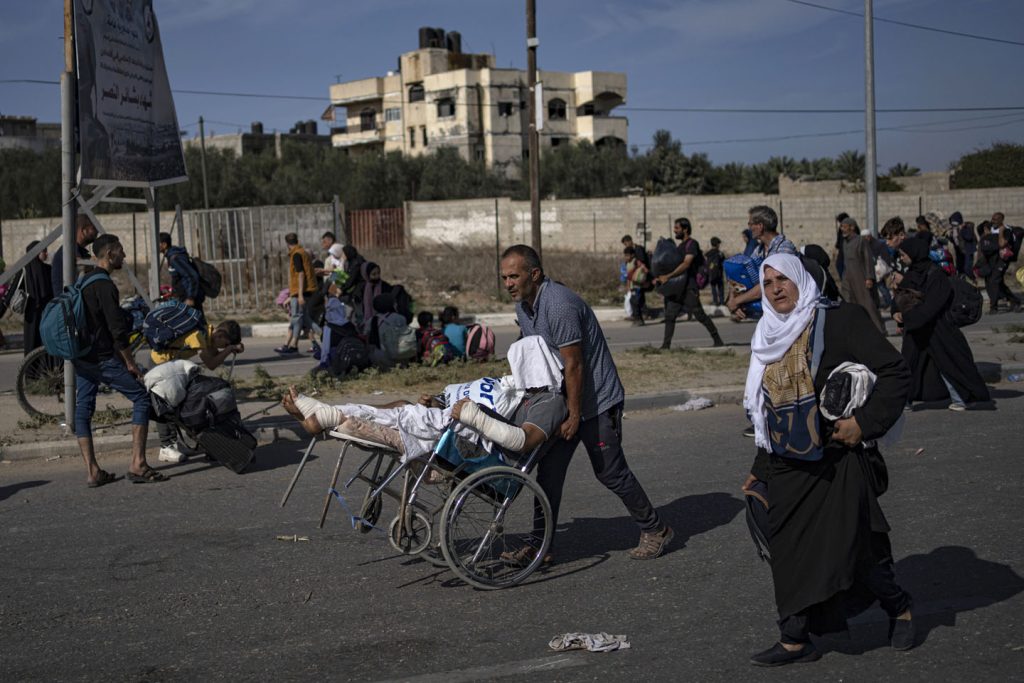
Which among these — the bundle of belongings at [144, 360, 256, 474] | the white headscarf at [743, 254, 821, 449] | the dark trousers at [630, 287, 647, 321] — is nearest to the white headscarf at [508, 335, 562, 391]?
the white headscarf at [743, 254, 821, 449]

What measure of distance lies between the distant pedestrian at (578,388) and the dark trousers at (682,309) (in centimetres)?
854

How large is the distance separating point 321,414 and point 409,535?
0.86 metres

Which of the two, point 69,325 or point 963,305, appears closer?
point 69,325

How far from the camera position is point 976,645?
4.48m

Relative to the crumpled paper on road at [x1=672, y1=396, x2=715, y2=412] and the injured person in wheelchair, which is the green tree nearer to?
the crumpled paper on road at [x1=672, y1=396, x2=715, y2=412]

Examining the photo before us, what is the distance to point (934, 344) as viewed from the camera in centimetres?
941

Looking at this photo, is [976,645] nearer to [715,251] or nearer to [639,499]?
[639,499]

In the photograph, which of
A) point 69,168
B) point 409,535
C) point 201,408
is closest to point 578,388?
point 409,535

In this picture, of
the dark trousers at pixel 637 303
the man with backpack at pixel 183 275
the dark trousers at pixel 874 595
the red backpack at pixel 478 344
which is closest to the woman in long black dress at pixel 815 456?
the dark trousers at pixel 874 595

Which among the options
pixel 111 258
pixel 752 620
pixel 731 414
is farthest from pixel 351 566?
pixel 731 414

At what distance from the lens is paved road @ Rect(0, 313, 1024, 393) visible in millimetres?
14548

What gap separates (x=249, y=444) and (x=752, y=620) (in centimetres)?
457

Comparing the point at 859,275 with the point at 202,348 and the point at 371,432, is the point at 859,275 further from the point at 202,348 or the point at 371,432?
the point at 371,432

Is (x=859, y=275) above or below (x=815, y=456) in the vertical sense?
above
